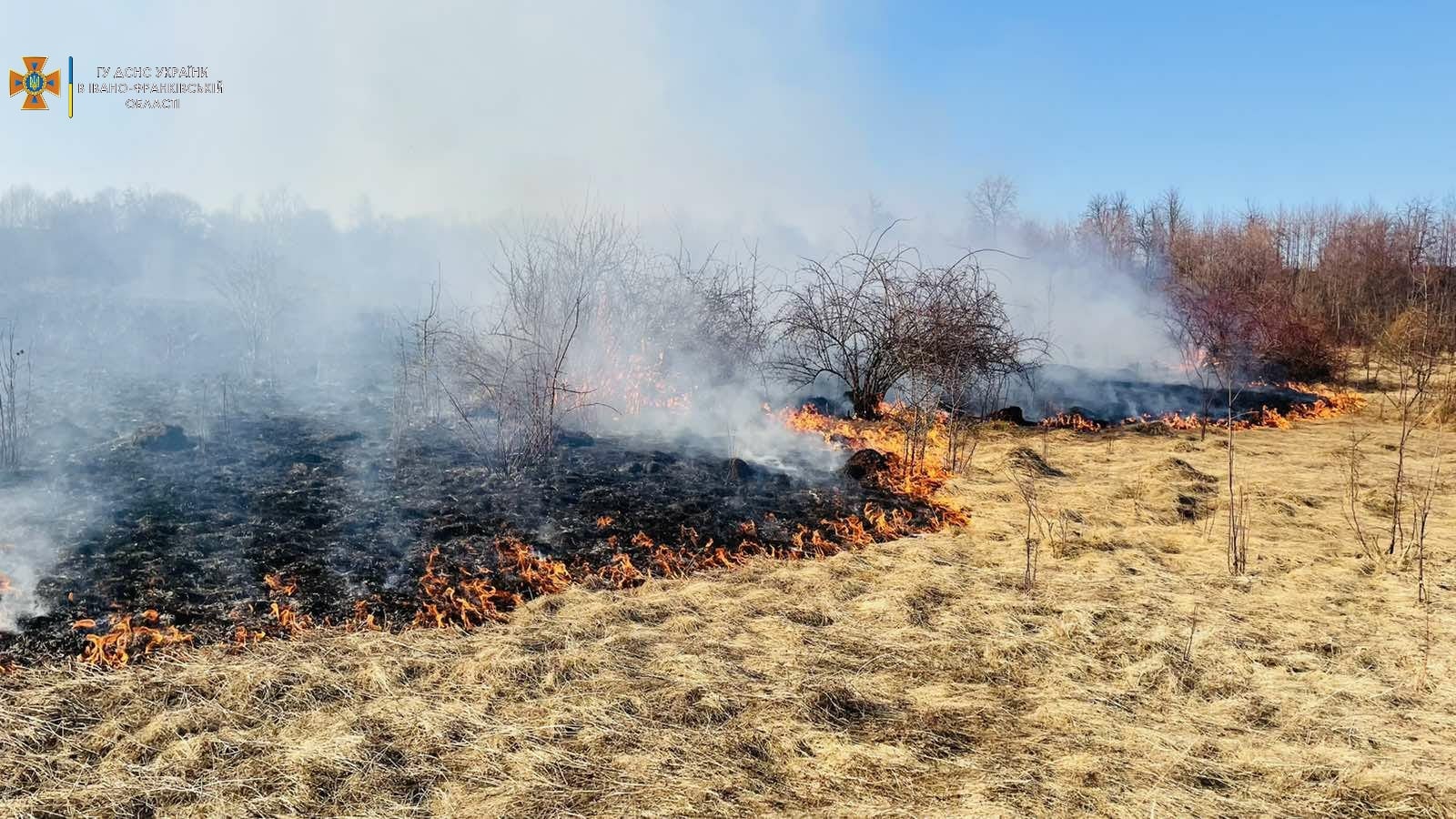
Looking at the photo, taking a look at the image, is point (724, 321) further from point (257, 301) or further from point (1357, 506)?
point (257, 301)

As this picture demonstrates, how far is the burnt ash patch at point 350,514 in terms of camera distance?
14.4ft

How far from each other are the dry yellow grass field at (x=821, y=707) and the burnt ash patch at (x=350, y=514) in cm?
65

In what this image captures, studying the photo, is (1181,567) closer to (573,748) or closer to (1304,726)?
(1304,726)

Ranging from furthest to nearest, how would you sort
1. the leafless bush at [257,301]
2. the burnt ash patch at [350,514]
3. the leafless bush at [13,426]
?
the leafless bush at [257,301] < the leafless bush at [13,426] < the burnt ash patch at [350,514]

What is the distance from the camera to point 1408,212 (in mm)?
30188

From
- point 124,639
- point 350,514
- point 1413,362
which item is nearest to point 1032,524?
point 350,514

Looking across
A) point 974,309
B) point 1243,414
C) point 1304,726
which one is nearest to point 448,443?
point 974,309

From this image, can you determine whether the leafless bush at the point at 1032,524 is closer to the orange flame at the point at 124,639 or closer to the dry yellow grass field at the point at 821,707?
the dry yellow grass field at the point at 821,707

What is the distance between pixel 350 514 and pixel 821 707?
13.6 feet

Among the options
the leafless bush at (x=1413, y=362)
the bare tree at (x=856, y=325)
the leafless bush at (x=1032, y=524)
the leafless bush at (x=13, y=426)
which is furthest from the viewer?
the bare tree at (x=856, y=325)

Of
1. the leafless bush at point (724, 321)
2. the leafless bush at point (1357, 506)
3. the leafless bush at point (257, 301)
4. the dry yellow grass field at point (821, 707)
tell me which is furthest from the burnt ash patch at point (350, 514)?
the leafless bush at point (257, 301)

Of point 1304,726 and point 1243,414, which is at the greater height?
point 1243,414

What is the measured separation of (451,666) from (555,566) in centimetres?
154

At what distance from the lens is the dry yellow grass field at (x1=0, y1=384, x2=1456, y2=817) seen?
2.68 meters
